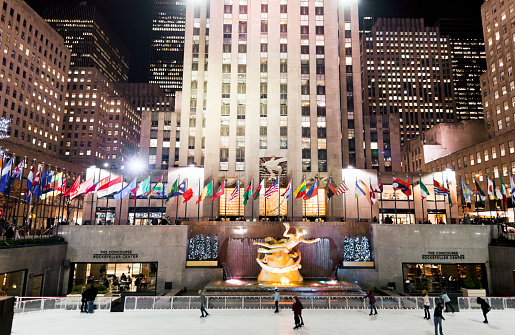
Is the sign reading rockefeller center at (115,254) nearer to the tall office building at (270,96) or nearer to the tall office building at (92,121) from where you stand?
the tall office building at (270,96)

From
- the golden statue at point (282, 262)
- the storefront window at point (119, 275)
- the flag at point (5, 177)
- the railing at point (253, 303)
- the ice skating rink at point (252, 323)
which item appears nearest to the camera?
the ice skating rink at point (252, 323)

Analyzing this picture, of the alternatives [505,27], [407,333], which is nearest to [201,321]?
[407,333]

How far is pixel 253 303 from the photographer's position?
67.9 ft

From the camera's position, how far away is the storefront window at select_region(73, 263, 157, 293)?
108 feet

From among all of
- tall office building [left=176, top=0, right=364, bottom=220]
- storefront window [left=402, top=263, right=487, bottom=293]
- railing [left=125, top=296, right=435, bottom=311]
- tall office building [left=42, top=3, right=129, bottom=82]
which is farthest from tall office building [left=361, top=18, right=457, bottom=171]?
railing [left=125, top=296, right=435, bottom=311]

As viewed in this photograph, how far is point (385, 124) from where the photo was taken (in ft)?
271

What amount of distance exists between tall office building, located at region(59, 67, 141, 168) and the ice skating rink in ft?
367

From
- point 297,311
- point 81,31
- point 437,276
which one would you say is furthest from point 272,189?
point 81,31

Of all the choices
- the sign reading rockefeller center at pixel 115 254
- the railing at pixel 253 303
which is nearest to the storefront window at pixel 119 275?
the sign reading rockefeller center at pixel 115 254

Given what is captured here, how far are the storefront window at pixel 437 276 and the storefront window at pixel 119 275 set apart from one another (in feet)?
81.7

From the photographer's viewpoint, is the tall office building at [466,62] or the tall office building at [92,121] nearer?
the tall office building at [92,121]

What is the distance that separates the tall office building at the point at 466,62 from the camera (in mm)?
167250

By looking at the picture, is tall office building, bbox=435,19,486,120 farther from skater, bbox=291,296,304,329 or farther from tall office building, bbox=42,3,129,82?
Answer: skater, bbox=291,296,304,329

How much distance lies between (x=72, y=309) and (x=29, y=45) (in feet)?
308
